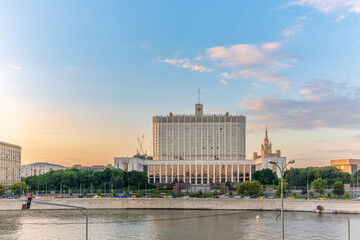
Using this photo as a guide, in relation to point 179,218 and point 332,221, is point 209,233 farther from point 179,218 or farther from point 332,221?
point 332,221

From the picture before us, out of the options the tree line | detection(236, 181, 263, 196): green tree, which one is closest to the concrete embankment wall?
detection(236, 181, 263, 196): green tree

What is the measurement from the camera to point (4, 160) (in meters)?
191

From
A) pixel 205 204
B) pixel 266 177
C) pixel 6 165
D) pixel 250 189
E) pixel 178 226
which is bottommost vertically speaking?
pixel 205 204

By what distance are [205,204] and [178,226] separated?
3566cm

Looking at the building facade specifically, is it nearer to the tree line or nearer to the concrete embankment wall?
the tree line

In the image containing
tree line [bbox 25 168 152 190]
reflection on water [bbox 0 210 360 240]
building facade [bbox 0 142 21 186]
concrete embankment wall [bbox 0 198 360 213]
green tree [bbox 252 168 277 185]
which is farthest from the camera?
green tree [bbox 252 168 277 185]

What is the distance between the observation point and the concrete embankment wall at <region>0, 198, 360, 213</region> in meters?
108

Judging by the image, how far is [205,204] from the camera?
387ft

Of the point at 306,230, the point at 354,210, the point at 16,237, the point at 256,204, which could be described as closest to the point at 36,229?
the point at 16,237

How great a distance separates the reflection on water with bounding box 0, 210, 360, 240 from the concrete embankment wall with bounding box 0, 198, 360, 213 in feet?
19.1

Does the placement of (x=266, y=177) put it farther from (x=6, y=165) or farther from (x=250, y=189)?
(x=6, y=165)

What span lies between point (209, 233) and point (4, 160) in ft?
477

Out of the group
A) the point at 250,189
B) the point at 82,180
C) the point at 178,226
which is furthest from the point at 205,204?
the point at 82,180

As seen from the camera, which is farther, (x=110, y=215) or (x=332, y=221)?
(x=110, y=215)
